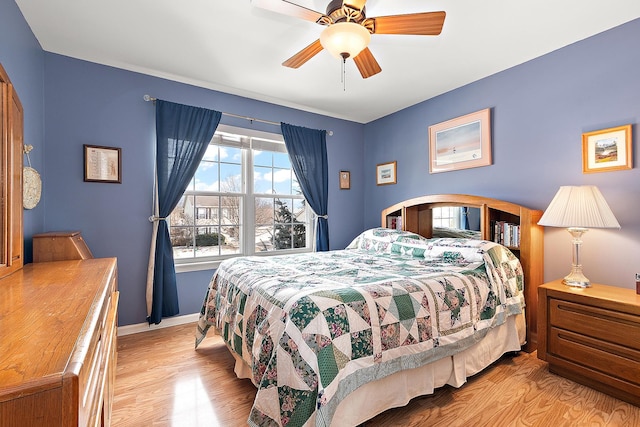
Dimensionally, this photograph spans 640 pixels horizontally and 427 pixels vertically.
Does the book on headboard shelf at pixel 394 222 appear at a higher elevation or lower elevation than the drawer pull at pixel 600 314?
higher

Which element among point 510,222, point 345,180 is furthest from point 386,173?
point 510,222

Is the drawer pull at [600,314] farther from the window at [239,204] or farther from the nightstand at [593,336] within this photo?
the window at [239,204]

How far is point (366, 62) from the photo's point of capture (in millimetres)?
2182

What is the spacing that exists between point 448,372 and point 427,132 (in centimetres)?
276

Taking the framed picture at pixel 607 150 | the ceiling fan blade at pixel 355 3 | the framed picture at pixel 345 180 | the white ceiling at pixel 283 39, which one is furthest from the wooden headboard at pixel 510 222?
the ceiling fan blade at pixel 355 3

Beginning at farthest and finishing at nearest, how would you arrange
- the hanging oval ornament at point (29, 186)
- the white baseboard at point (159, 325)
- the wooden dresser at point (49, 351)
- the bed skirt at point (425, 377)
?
the white baseboard at point (159, 325), the hanging oval ornament at point (29, 186), the bed skirt at point (425, 377), the wooden dresser at point (49, 351)

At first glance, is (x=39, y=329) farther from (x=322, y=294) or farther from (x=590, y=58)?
(x=590, y=58)

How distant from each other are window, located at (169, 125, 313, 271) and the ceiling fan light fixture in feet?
6.65

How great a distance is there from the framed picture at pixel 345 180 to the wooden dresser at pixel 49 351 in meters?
3.42

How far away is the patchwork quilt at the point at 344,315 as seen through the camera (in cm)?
136

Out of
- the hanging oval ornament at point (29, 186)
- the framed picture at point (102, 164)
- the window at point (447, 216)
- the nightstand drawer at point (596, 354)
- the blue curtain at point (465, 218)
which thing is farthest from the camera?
the window at point (447, 216)

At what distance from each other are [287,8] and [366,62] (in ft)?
2.40

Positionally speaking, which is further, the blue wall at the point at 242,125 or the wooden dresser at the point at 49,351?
the blue wall at the point at 242,125

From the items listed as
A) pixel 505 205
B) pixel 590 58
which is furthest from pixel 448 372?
pixel 590 58
